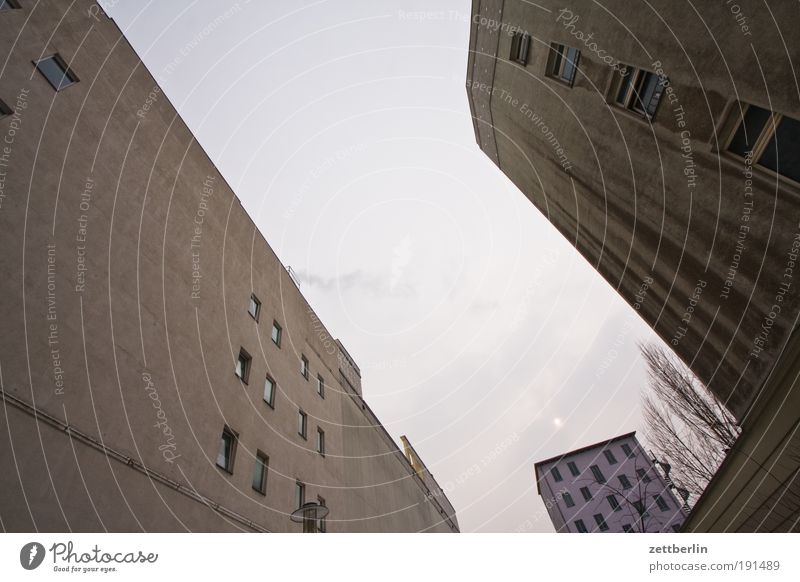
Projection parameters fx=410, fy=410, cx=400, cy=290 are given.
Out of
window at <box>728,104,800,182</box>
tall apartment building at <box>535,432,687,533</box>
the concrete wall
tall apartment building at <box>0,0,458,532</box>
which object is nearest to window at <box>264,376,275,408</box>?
tall apartment building at <box>0,0,458,532</box>

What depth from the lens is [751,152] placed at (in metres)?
7.69

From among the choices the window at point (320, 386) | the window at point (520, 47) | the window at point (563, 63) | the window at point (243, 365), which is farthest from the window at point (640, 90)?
the window at point (320, 386)

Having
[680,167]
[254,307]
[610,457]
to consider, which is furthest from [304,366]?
[610,457]

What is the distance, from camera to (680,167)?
9.54 metres

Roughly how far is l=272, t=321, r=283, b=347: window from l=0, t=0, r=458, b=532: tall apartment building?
Result: 31cm

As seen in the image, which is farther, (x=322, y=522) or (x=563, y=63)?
(x=322, y=522)

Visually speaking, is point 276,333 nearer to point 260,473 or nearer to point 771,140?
point 260,473

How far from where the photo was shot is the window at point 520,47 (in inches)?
563

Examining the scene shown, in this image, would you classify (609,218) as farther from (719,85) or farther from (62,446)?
(62,446)

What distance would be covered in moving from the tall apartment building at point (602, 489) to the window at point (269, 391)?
130ft

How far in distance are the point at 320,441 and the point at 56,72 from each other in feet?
50.9

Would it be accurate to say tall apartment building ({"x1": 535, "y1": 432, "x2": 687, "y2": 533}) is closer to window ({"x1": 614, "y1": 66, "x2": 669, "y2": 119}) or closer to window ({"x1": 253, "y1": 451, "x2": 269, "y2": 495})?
window ({"x1": 253, "y1": 451, "x2": 269, "y2": 495})

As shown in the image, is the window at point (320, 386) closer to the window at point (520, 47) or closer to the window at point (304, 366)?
the window at point (304, 366)
